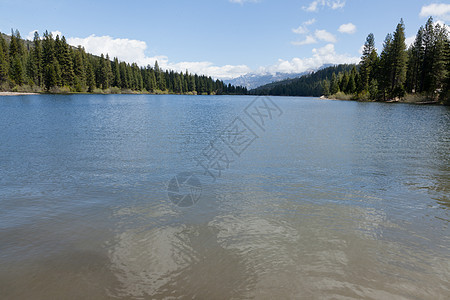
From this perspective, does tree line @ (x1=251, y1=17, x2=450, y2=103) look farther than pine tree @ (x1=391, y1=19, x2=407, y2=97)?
No

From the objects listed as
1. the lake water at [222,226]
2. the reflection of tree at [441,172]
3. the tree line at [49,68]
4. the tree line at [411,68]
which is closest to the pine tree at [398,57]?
the tree line at [411,68]

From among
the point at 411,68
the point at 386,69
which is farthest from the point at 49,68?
the point at 411,68

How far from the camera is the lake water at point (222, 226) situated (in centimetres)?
488

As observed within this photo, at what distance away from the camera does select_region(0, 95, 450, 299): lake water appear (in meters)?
4.88

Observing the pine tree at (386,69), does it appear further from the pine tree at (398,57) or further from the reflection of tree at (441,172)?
the reflection of tree at (441,172)

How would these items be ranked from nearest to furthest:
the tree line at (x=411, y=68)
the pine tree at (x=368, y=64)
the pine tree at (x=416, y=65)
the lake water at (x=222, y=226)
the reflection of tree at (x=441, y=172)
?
the lake water at (x=222, y=226)
the reflection of tree at (x=441, y=172)
the tree line at (x=411, y=68)
the pine tree at (x=416, y=65)
the pine tree at (x=368, y=64)

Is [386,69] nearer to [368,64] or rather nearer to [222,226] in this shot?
[368,64]

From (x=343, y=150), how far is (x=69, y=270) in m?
16.3

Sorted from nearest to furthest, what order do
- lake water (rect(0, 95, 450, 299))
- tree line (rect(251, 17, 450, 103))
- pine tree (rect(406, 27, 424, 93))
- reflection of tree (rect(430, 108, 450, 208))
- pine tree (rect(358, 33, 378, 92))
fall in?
lake water (rect(0, 95, 450, 299))
reflection of tree (rect(430, 108, 450, 208))
tree line (rect(251, 17, 450, 103))
pine tree (rect(406, 27, 424, 93))
pine tree (rect(358, 33, 378, 92))

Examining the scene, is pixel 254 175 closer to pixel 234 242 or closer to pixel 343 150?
pixel 234 242

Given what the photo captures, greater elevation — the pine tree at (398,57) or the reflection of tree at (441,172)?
the pine tree at (398,57)

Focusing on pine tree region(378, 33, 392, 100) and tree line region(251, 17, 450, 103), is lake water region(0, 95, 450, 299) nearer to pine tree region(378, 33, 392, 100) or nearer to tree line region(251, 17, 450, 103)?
tree line region(251, 17, 450, 103)

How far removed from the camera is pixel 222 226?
7.10 metres

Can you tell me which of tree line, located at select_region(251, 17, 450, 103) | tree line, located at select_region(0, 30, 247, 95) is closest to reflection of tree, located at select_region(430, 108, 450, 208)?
tree line, located at select_region(251, 17, 450, 103)
